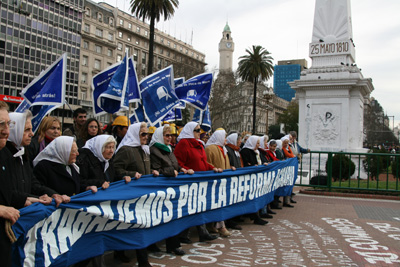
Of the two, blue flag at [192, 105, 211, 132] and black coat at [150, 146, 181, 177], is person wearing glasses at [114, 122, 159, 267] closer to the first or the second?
black coat at [150, 146, 181, 177]

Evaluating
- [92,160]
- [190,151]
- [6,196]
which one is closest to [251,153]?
[190,151]

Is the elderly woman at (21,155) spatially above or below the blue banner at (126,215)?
above

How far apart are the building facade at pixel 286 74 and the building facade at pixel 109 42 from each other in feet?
379

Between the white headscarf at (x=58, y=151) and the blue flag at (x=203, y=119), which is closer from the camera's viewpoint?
the white headscarf at (x=58, y=151)

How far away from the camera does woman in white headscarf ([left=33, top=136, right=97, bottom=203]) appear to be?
3.91 m

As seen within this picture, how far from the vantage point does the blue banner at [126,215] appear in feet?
11.2

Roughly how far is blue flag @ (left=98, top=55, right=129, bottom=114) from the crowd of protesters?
500 mm

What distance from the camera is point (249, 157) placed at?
27.9ft

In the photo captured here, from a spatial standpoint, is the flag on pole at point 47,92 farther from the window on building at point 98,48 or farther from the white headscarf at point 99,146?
the window on building at point 98,48

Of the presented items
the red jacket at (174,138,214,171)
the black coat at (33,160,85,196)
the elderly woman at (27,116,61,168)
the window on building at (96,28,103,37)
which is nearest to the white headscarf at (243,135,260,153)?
the red jacket at (174,138,214,171)

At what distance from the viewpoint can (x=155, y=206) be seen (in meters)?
5.10

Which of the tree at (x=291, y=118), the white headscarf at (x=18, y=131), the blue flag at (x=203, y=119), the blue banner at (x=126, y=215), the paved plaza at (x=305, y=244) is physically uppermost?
the tree at (x=291, y=118)

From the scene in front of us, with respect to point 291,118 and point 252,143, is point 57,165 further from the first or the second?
point 291,118

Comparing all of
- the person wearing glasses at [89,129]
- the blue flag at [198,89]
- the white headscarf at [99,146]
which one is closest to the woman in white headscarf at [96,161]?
the white headscarf at [99,146]
